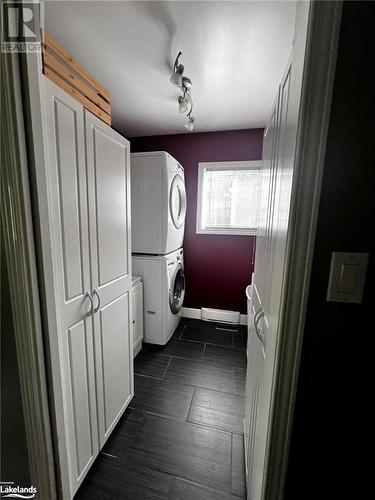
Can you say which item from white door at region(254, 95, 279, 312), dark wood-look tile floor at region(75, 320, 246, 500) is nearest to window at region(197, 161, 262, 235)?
dark wood-look tile floor at region(75, 320, 246, 500)

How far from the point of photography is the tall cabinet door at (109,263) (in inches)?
43.9

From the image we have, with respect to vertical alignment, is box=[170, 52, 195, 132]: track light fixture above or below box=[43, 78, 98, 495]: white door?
above

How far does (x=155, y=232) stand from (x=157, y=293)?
66 cm

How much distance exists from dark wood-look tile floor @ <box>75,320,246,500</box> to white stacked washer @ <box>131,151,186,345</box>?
0.42 metres

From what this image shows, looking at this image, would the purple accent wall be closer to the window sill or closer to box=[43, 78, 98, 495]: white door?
the window sill

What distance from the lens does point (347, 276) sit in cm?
50

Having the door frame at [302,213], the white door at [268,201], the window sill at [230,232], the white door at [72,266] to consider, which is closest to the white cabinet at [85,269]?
the white door at [72,266]

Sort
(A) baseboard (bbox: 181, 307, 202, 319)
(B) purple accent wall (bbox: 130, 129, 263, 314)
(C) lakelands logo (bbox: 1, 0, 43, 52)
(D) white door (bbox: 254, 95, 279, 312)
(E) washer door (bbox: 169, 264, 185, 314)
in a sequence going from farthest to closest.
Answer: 1. (A) baseboard (bbox: 181, 307, 202, 319)
2. (B) purple accent wall (bbox: 130, 129, 263, 314)
3. (E) washer door (bbox: 169, 264, 185, 314)
4. (D) white door (bbox: 254, 95, 279, 312)
5. (C) lakelands logo (bbox: 1, 0, 43, 52)

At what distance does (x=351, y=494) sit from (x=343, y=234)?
0.72 meters

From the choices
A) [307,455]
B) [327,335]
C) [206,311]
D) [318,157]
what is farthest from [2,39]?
[206,311]

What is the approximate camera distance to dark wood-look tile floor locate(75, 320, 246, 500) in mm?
1158

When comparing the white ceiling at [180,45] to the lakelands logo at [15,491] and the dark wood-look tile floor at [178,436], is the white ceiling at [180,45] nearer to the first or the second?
the lakelands logo at [15,491]

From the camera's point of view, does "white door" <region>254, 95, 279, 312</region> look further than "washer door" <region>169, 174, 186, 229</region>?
No

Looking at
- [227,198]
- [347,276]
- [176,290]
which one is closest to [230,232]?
[227,198]
